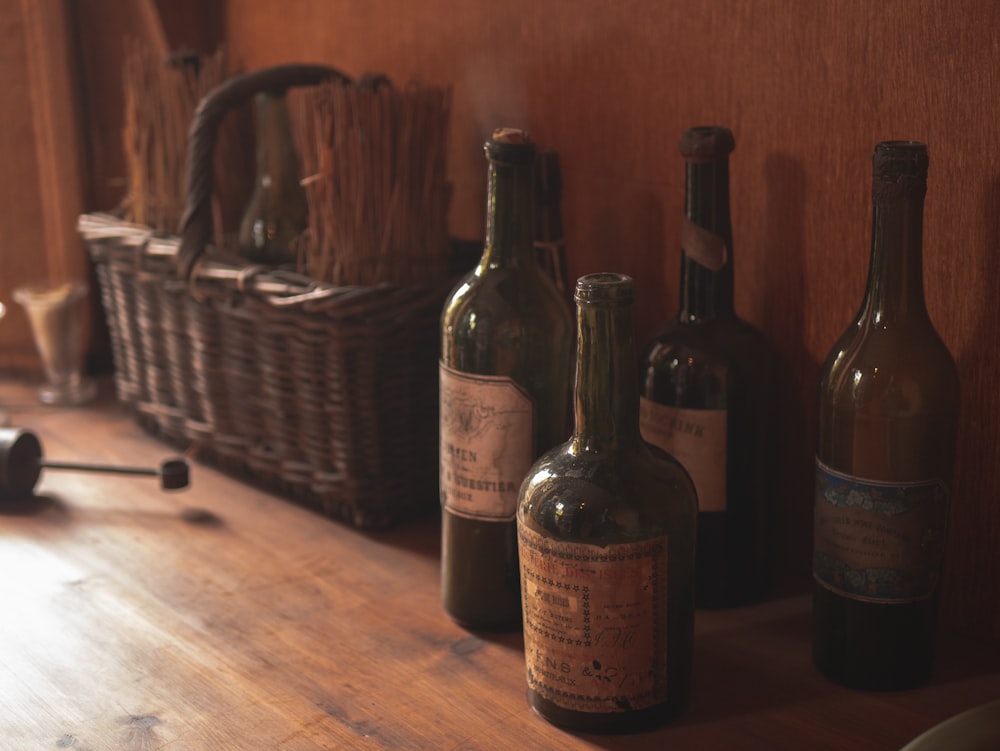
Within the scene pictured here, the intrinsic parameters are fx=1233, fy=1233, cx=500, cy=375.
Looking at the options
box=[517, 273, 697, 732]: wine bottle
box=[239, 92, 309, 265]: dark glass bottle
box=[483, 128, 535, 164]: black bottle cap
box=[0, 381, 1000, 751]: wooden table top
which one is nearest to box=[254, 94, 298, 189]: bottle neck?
box=[239, 92, 309, 265]: dark glass bottle

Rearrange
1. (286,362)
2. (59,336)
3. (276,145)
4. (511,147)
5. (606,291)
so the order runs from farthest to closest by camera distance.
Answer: (59,336)
(276,145)
(286,362)
(511,147)
(606,291)

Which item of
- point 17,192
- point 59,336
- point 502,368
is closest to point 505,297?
point 502,368

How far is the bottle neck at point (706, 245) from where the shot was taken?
845 millimetres

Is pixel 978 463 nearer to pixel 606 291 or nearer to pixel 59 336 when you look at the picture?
pixel 606 291

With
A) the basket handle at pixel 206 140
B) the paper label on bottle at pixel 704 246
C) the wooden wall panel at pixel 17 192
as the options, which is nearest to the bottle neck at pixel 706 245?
the paper label on bottle at pixel 704 246

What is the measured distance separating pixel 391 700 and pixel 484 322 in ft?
0.83

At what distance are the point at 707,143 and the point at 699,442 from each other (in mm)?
209

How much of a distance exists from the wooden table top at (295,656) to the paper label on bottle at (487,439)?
0.11 meters

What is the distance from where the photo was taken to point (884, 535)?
0.76 metres

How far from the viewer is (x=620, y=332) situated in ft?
2.32

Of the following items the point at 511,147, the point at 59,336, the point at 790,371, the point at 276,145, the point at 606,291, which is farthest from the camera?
the point at 59,336

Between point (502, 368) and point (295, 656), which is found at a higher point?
point (502, 368)

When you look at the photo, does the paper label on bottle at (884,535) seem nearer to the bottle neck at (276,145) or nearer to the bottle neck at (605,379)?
the bottle neck at (605,379)

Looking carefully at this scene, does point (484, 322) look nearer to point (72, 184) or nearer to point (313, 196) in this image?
point (313, 196)
